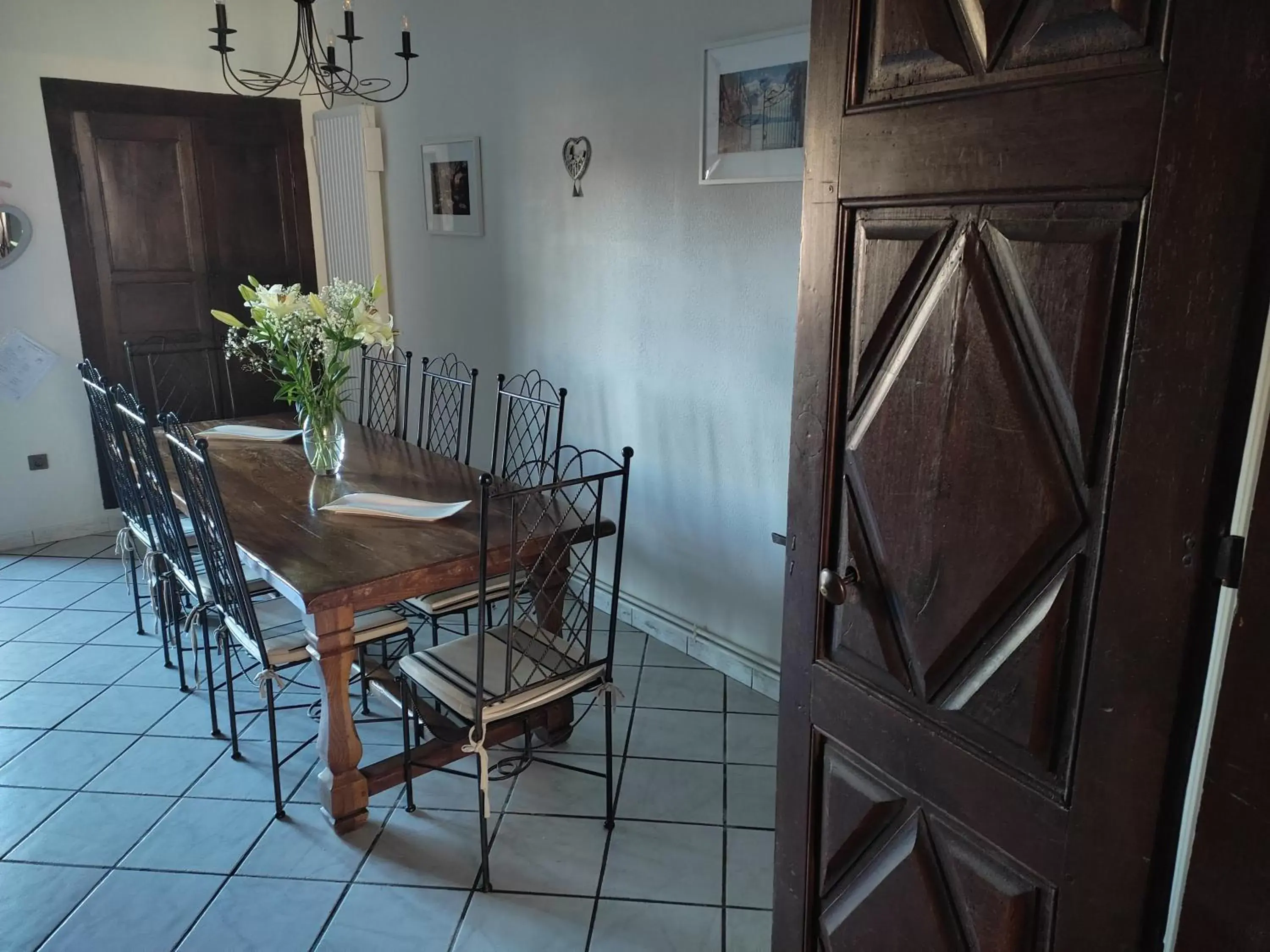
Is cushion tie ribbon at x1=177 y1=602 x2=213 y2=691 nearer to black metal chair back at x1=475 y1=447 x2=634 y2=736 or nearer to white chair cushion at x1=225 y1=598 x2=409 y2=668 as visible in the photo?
white chair cushion at x1=225 y1=598 x2=409 y2=668

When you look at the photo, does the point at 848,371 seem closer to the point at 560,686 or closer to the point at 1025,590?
the point at 1025,590

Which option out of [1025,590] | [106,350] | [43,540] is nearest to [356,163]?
[106,350]

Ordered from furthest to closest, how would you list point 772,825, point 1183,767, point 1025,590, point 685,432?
point 685,432
point 772,825
point 1025,590
point 1183,767

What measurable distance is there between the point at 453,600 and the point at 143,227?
2.93 meters

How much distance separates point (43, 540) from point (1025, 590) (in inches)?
186

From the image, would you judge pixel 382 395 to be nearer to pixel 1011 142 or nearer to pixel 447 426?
pixel 447 426

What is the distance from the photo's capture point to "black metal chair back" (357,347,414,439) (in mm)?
4023

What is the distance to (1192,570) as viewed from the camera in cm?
83

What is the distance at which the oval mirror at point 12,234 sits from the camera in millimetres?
4000

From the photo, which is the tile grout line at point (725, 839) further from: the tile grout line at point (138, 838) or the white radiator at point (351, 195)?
the white radiator at point (351, 195)

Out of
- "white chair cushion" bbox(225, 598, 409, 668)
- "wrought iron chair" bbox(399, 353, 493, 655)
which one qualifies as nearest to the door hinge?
"white chair cushion" bbox(225, 598, 409, 668)

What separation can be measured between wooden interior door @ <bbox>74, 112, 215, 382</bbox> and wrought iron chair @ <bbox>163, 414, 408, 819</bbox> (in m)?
2.21

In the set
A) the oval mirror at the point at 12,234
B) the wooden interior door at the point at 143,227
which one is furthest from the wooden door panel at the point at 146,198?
the oval mirror at the point at 12,234

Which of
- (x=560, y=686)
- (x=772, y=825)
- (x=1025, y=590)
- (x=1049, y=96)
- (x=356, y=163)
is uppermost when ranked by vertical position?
(x=356, y=163)
